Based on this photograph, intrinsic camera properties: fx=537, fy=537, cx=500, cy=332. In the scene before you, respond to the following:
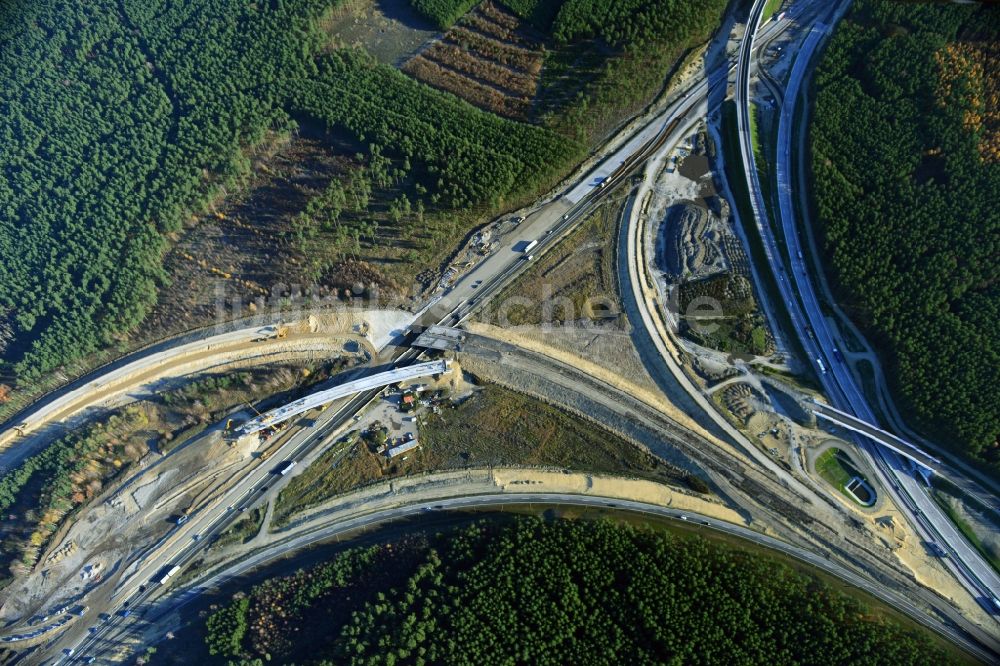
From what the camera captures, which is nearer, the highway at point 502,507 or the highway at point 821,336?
the highway at point 821,336

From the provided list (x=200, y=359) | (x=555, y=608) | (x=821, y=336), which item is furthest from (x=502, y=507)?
(x=200, y=359)

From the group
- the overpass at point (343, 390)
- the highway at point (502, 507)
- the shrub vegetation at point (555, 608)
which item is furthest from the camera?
the overpass at point (343, 390)

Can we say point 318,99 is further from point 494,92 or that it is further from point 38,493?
point 38,493

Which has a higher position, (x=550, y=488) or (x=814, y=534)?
(x=550, y=488)

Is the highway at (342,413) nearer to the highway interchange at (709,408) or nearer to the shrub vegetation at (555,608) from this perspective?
the highway interchange at (709,408)

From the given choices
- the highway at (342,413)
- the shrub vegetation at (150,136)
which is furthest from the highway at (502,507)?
the shrub vegetation at (150,136)

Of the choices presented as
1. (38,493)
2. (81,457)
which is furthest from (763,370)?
(38,493)

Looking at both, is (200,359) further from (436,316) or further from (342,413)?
(436,316)
